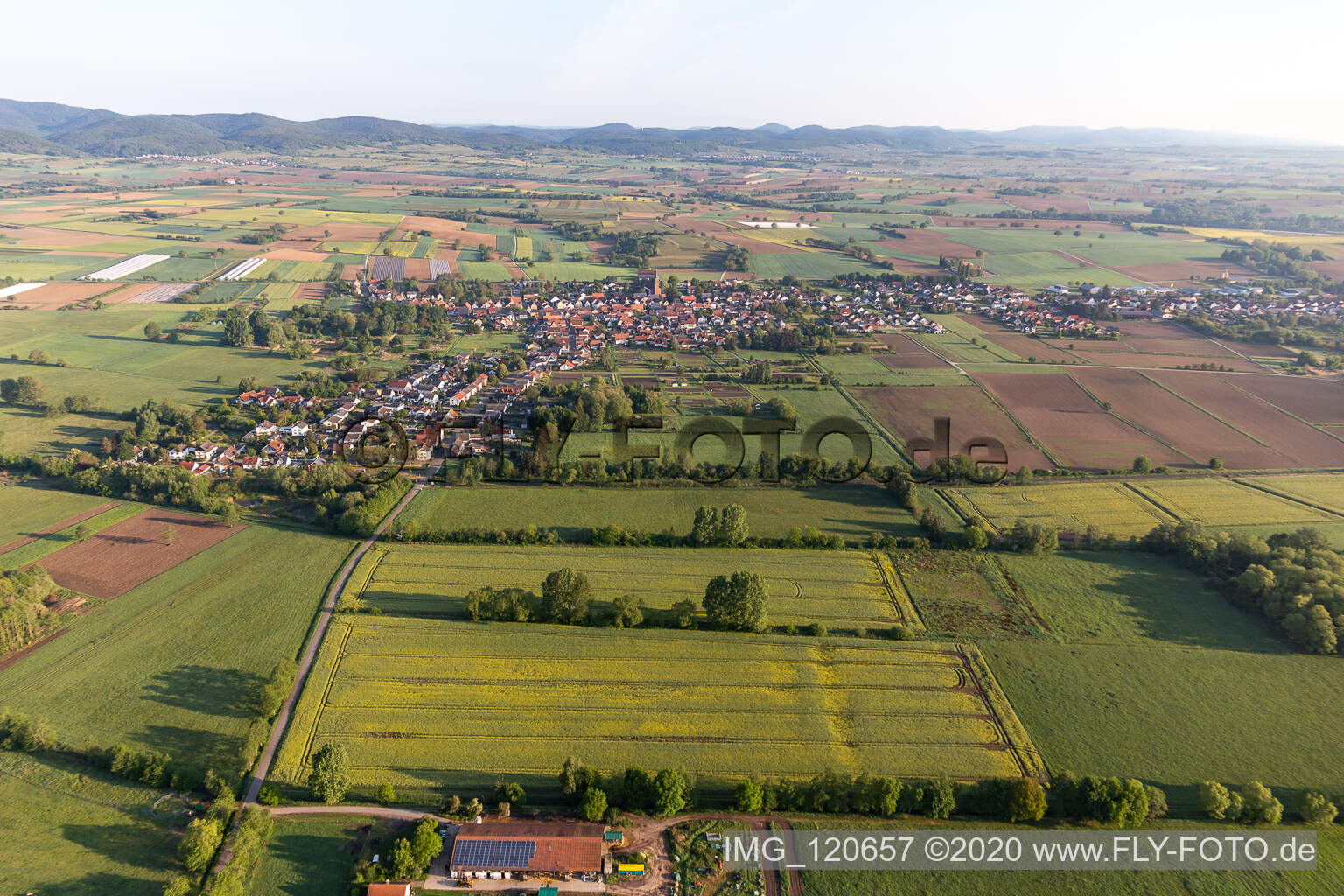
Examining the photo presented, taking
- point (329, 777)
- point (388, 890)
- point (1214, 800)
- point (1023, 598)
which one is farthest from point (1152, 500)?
point (329, 777)

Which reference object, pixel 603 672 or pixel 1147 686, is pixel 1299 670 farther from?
pixel 603 672

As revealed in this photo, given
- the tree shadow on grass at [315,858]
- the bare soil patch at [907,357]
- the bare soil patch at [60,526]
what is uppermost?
the bare soil patch at [907,357]

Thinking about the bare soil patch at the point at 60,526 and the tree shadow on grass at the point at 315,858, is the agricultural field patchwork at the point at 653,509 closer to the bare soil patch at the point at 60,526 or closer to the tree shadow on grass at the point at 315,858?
the bare soil patch at the point at 60,526

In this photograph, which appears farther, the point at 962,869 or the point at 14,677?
the point at 14,677

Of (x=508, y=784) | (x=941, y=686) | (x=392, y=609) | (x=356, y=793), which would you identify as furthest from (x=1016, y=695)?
(x=392, y=609)

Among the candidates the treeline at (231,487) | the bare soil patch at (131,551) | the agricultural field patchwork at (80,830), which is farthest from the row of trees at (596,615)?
the bare soil patch at (131,551)
